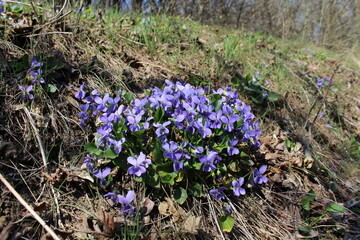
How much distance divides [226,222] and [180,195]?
0.36m

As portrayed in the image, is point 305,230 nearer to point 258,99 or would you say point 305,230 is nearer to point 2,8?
point 258,99

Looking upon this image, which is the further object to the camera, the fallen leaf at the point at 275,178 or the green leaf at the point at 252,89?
the green leaf at the point at 252,89

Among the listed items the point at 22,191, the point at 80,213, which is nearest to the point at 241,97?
the point at 80,213

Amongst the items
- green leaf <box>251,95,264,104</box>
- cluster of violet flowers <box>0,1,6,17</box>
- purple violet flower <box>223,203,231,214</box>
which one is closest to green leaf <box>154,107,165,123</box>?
purple violet flower <box>223,203,231,214</box>

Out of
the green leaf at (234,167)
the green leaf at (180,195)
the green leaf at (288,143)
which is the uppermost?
the green leaf at (234,167)

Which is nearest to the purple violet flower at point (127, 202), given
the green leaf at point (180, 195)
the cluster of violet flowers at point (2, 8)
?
the green leaf at point (180, 195)

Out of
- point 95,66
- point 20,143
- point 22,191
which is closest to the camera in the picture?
point 22,191

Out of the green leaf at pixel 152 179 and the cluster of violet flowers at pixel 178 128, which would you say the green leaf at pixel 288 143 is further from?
the green leaf at pixel 152 179

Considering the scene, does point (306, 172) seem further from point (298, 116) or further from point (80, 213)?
point (80, 213)

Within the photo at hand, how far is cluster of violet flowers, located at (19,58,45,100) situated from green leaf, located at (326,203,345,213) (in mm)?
2429

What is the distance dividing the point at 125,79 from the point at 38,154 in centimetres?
108

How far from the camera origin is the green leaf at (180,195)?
6.41ft

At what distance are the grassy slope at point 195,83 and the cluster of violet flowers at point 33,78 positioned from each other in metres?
0.08

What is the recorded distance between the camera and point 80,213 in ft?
6.20
